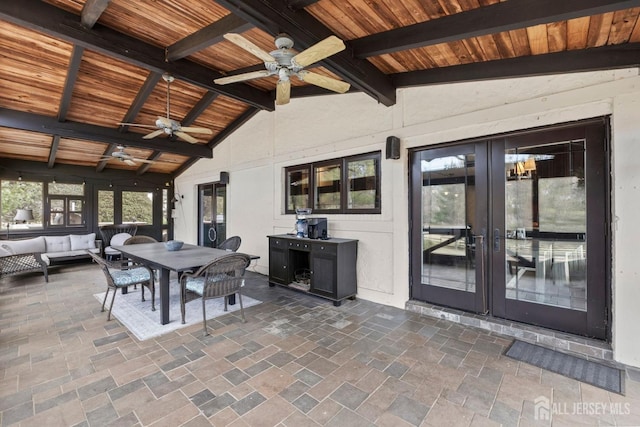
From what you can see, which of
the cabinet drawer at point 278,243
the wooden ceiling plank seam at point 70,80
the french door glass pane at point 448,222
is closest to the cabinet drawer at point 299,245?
the cabinet drawer at point 278,243

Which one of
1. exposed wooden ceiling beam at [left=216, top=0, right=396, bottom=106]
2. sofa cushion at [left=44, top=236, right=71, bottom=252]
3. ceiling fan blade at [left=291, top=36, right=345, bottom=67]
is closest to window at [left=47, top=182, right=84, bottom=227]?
sofa cushion at [left=44, top=236, right=71, bottom=252]

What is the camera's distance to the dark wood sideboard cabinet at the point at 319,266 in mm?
3969

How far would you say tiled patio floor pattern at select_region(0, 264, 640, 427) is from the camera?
1.85m

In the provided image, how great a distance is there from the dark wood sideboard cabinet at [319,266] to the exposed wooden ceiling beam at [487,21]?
8.17 feet

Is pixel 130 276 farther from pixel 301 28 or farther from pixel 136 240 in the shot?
pixel 301 28

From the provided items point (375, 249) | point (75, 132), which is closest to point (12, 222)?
point (75, 132)

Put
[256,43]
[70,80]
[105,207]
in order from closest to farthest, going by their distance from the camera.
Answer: [256,43] → [70,80] → [105,207]

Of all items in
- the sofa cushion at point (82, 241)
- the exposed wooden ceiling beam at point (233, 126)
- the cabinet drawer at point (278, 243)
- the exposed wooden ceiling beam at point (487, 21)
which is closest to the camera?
the exposed wooden ceiling beam at point (487, 21)

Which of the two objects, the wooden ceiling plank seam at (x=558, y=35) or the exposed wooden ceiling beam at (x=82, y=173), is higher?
the wooden ceiling plank seam at (x=558, y=35)

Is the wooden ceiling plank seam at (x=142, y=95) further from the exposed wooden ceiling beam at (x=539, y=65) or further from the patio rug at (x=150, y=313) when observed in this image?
the exposed wooden ceiling beam at (x=539, y=65)

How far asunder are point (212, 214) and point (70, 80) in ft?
14.0

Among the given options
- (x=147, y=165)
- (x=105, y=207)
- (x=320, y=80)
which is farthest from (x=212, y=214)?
(x=320, y=80)

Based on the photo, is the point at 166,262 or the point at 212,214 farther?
the point at 212,214

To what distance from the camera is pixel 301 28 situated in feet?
8.63
